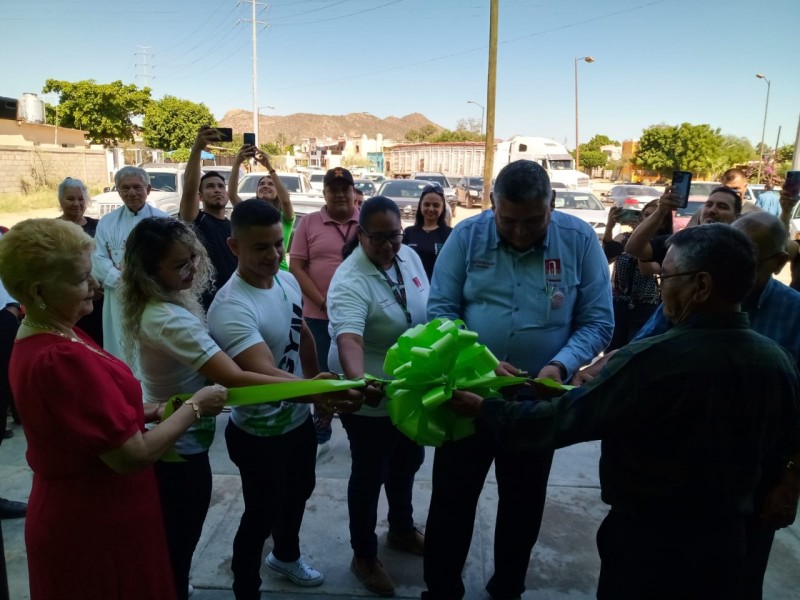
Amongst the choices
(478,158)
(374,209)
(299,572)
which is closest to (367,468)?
(299,572)

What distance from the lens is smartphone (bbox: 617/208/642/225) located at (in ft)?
14.1

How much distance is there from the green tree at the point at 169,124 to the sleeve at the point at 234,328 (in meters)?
40.4

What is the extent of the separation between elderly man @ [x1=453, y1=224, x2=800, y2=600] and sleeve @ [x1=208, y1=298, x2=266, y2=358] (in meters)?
1.19

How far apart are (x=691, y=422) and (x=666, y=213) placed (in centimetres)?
226

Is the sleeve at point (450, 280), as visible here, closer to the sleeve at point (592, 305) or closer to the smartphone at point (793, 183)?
the sleeve at point (592, 305)

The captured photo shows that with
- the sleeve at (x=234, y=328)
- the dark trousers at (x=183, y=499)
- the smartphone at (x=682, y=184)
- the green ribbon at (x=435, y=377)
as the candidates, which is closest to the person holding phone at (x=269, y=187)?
the sleeve at (x=234, y=328)

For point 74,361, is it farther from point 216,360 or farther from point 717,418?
point 717,418

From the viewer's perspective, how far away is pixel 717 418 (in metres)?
1.55

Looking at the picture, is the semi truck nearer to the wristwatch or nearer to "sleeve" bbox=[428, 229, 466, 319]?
"sleeve" bbox=[428, 229, 466, 319]

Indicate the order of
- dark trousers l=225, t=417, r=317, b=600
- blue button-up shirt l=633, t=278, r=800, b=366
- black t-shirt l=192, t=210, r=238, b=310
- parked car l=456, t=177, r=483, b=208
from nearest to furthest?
blue button-up shirt l=633, t=278, r=800, b=366 < dark trousers l=225, t=417, r=317, b=600 < black t-shirt l=192, t=210, r=238, b=310 < parked car l=456, t=177, r=483, b=208


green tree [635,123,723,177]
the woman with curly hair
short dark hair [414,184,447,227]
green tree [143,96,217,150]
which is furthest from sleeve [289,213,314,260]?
green tree [635,123,723,177]

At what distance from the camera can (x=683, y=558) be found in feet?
5.50

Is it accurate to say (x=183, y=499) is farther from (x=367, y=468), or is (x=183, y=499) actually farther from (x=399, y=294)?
(x=399, y=294)

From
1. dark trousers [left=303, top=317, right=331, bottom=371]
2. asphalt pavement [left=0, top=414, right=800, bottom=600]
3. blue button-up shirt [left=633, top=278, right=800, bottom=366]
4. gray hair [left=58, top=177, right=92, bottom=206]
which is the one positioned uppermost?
gray hair [left=58, top=177, right=92, bottom=206]
